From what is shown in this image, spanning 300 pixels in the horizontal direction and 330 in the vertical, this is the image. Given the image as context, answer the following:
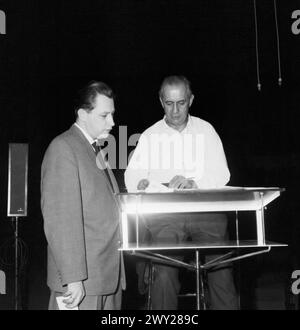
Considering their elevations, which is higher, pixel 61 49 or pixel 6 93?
pixel 61 49

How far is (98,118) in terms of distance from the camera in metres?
2.45

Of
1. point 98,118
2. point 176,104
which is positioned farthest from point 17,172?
point 98,118

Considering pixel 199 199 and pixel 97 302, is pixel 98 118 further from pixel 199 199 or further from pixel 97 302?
pixel 97 302

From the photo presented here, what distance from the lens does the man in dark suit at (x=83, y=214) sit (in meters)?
2.13

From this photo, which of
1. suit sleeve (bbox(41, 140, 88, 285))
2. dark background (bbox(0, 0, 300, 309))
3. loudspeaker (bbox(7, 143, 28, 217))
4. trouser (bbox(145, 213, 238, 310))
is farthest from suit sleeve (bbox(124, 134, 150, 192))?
dark background (bbox(0, 0, 300, 309))

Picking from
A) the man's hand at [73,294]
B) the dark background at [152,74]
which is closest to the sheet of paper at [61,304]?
the man's hand at [73,294]

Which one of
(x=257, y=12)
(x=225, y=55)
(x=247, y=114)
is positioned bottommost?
(x=247, y=114)

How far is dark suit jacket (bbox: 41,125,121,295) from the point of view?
2.13 meters

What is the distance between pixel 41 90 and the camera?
5676 mm

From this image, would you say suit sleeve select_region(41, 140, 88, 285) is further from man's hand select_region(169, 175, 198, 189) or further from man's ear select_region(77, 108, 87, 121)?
man's hand select_region(169, 175, 198, 189)

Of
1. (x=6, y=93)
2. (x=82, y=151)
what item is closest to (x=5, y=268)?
(x=6, y=93)

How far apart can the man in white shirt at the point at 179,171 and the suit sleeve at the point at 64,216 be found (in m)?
0.45

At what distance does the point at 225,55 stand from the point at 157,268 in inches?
137
